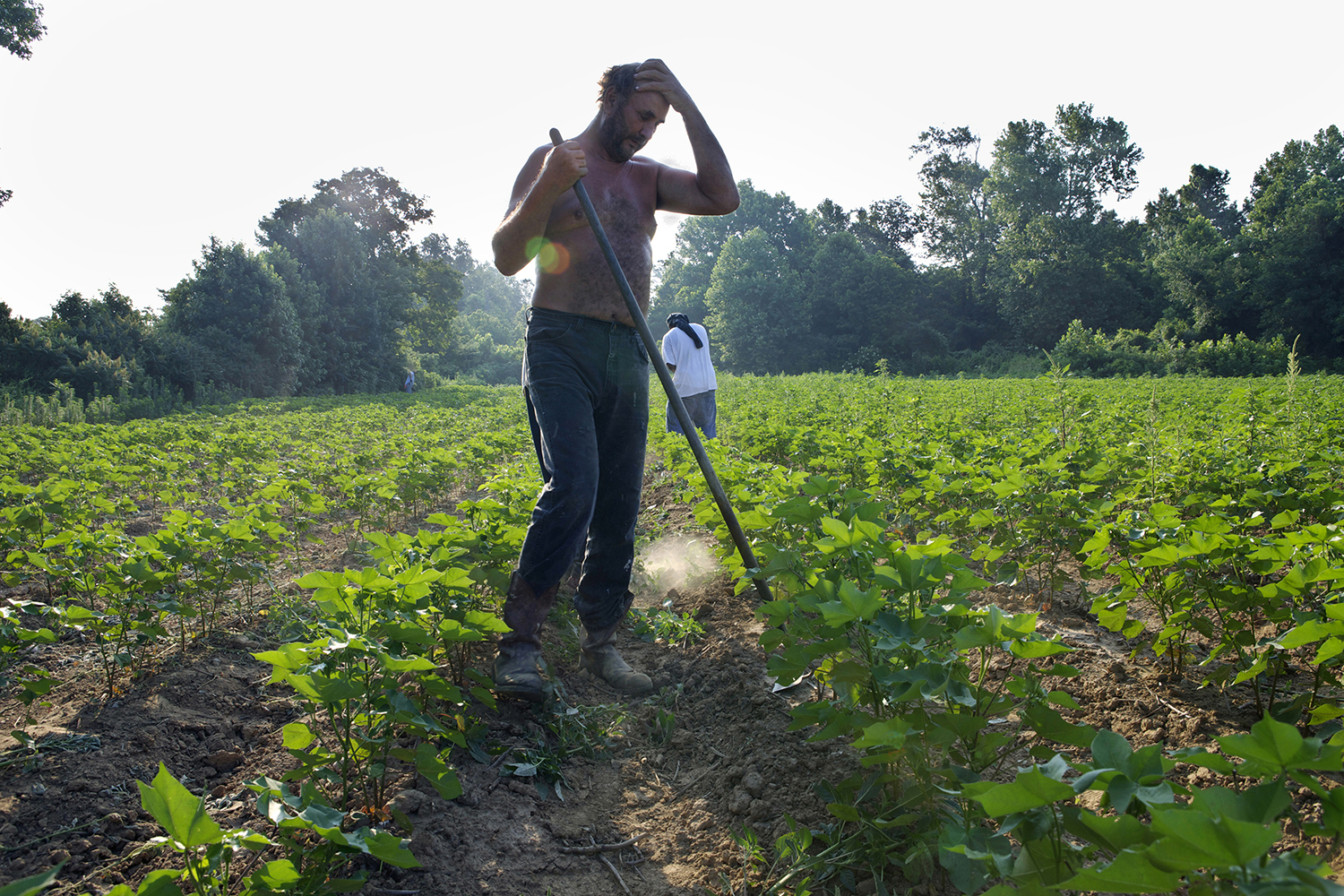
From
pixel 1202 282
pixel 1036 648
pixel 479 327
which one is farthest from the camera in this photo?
pixel 479 327

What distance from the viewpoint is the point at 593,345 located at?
9.26 ft

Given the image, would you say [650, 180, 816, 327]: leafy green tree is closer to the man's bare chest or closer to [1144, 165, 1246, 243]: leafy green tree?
[1144, 165, 1246, 243]: leafy green tree

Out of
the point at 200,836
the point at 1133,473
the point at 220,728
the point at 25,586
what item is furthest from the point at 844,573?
the point at 25,586

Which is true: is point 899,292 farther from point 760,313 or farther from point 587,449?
point 587,449

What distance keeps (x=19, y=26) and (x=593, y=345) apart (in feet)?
77.9

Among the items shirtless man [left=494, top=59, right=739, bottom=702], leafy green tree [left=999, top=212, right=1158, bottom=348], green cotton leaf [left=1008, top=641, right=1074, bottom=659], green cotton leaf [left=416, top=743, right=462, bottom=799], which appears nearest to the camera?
green cotton leaf [left=1008, top=641, right=1074, bottom=659]

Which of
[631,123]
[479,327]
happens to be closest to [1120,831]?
[631,123]

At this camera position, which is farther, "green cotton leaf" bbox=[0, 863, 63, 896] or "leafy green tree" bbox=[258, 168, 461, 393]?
"leafy green tree" bbox=[258, 168, 461, 393]

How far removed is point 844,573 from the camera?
193 cm

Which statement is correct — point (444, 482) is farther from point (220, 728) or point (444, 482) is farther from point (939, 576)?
point (939, 576)

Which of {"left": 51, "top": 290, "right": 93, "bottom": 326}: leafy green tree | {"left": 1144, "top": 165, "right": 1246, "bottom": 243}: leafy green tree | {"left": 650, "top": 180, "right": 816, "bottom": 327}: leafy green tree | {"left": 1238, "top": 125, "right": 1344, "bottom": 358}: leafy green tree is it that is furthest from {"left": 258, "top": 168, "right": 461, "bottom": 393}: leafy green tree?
{"left": 1144, "top": 165, "right": 1246, "bottom": 243}: leafy green tree

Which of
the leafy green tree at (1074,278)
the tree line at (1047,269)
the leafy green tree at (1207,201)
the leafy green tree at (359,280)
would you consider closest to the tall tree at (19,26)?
the leafy green tree at (359,280)

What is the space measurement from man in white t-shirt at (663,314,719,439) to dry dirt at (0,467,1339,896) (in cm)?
394

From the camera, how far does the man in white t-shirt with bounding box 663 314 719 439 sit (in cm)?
665
